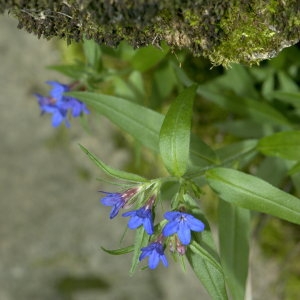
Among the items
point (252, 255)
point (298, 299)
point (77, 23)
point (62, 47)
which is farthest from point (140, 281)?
point (77, 23)

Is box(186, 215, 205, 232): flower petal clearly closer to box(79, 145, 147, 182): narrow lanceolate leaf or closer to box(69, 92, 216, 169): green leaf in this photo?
box(79, 145, 147, 182): narrow lanceolate leaf

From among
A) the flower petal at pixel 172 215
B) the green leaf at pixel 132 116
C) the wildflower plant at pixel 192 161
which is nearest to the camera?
the flower petal at pixel 172 215

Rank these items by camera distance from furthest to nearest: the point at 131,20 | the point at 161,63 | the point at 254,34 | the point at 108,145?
the point at 108,145
the point at 161,63
the point at 254,34
the point at 131,20

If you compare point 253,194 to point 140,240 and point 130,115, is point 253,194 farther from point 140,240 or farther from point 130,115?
point 130,115

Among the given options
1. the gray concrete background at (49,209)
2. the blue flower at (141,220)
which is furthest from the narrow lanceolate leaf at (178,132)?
the gray concrete background at (49,209)

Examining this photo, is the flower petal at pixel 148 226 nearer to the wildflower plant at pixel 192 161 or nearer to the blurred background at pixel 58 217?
the wildflower plant at pixel 192 161

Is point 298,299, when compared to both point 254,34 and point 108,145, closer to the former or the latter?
point 108,145

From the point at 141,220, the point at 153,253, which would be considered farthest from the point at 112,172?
the point at 153,253
